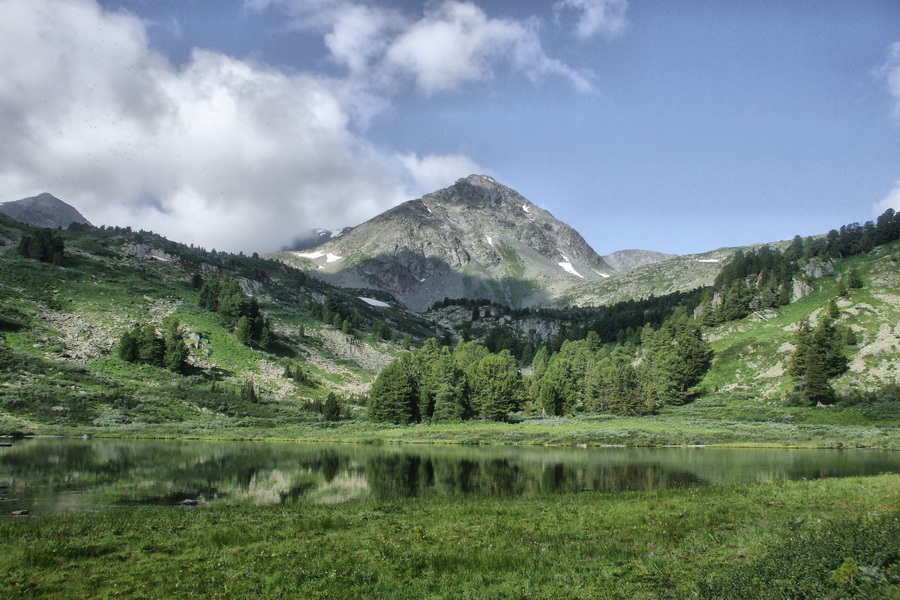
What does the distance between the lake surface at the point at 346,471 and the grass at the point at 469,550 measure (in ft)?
23.2

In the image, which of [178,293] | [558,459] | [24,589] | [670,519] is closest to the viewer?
[24,589]

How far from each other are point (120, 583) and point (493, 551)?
466 inches

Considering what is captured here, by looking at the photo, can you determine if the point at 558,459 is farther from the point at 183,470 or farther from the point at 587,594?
the point at 587,594

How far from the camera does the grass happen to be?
552 inches

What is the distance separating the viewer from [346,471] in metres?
47.8

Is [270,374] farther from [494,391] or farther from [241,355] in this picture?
[494,391]

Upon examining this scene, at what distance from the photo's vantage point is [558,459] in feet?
191

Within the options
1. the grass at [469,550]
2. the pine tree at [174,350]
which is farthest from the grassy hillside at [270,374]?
the grass at [469,550]

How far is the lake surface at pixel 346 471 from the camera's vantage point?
3434cm

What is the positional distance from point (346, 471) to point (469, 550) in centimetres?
3130

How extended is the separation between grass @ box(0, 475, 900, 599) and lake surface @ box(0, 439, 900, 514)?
23.2ft

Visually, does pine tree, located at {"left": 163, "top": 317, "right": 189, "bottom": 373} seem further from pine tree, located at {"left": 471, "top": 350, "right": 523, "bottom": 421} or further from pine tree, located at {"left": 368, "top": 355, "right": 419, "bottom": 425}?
pine tree, located at {"left": 471, "top": 350, "right": 523, "bottom": 421}

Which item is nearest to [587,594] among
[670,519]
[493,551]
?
[493,551]

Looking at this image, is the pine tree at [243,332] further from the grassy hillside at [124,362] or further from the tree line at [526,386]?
the tree line at [526,386]
